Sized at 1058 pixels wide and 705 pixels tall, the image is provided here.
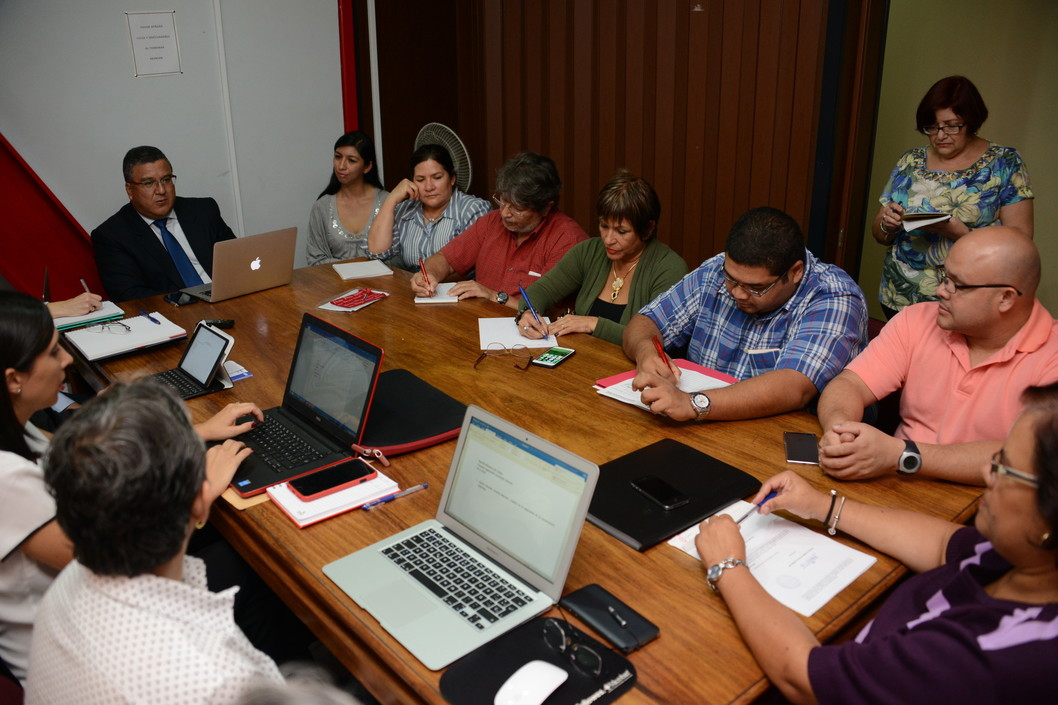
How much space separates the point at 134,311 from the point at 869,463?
8.08 feet

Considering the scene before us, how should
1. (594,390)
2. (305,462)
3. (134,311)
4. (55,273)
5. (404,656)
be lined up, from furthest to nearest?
(55,273), (134,311), (594,390), (305,462), (404,656)

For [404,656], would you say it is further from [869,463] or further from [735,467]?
[869,463]

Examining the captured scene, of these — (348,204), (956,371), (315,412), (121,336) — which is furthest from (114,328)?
(956,371)

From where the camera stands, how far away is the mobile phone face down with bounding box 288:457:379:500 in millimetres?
1485

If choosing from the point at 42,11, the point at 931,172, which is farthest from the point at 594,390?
the point at 42,11

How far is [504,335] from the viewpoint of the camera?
7.92 ft

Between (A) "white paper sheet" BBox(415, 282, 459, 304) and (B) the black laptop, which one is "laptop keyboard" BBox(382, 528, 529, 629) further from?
(A) "white paper sheet" BBox(415, 282, 459, 304)

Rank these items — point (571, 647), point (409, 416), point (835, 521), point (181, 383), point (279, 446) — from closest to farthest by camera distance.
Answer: point (571, 647) → point (835, 521) → point (279, 446) → point (409, 416) → point (181, 383)

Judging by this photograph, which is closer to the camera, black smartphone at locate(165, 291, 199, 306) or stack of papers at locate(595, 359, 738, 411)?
stack of papers at locate(595, 359, 738, 411)

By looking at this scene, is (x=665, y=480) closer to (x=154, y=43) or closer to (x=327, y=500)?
(x=327, y=500)

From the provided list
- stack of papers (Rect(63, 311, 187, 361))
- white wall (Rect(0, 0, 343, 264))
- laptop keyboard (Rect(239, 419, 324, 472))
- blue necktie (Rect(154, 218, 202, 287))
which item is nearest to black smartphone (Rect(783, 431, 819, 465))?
laptop keyboard (Rect(239, 419, 324, 472))

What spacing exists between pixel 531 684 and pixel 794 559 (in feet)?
1.75

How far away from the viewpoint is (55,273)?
351 centimetres

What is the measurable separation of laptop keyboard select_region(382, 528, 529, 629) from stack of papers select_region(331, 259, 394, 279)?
201 centimetres
